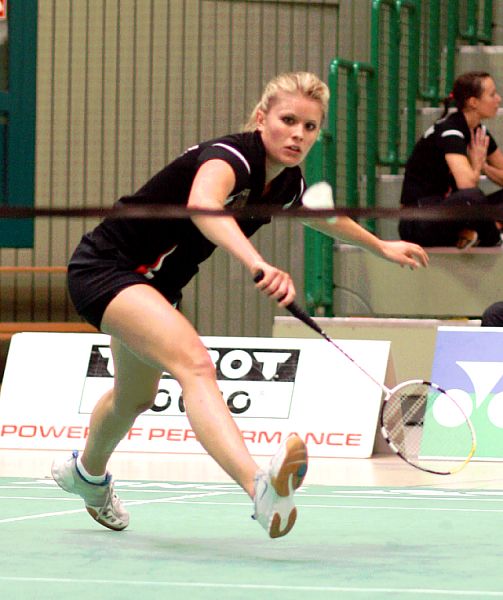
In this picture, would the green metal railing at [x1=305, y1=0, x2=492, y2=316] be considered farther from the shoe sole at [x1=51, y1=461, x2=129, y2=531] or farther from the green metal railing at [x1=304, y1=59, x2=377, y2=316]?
the shoe sole at [x1=51, y1=461, x2=129, y2=531]

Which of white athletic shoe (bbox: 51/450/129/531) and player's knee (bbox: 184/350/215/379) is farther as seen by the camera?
white athletic shoe (bbox: 51/450/129/531)

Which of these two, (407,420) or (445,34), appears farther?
(445,34)

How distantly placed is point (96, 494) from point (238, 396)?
338cm

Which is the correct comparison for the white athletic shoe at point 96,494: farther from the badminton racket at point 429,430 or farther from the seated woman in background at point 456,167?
the seated woman in background at point 456,167

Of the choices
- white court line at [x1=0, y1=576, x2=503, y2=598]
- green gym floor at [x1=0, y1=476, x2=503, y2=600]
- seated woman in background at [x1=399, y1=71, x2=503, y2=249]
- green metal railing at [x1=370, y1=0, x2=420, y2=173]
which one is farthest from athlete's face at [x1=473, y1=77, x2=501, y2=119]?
white court line at [x1=0, y1=576, x2=503, y2=598]

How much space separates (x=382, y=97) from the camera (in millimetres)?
11508

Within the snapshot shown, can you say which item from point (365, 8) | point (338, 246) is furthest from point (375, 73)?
point (365, 8)

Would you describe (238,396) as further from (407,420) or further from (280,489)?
(280,489)

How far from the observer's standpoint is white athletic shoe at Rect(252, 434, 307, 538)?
3.74 meters

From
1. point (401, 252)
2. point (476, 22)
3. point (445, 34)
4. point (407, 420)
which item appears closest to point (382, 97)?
point (445, 34)

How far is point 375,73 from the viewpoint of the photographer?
33.3ft

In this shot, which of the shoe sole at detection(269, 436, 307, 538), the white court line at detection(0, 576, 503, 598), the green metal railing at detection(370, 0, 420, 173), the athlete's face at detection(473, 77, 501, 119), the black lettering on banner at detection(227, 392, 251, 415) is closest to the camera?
the white court line at detection(0, 576, 503, 598)

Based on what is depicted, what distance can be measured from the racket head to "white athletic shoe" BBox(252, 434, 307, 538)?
3406 mm

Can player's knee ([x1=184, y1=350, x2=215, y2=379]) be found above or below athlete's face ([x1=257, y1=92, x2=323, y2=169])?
below
